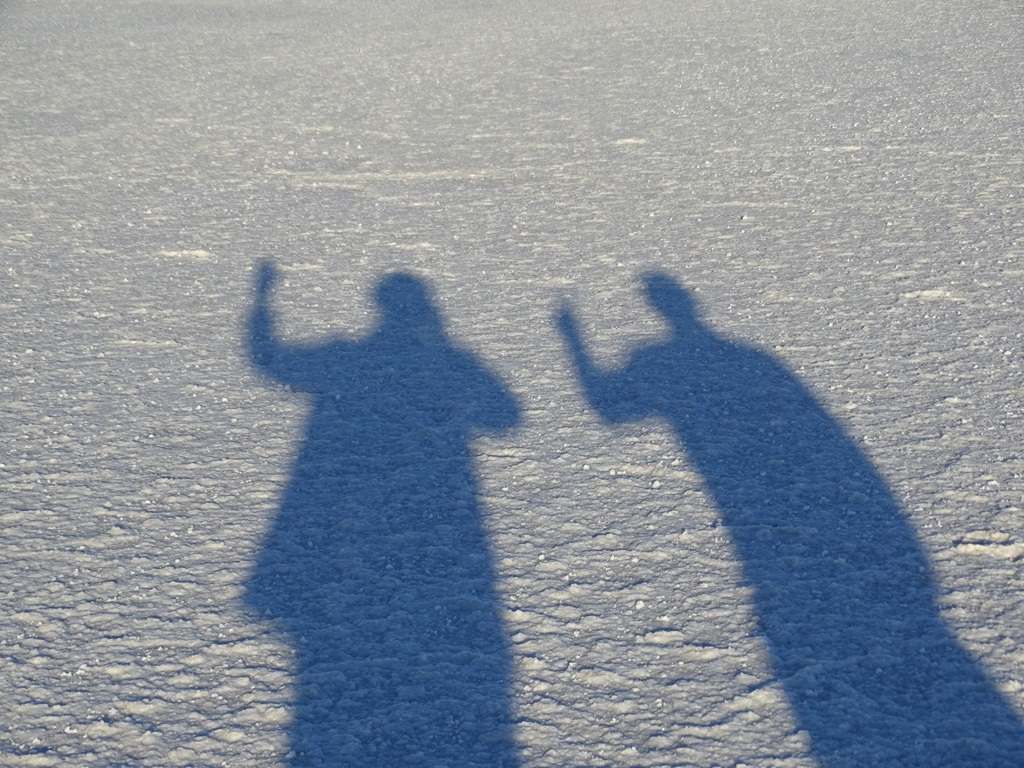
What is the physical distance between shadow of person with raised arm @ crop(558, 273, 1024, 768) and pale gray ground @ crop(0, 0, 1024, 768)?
0.08m

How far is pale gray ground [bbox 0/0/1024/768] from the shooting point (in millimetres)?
3393

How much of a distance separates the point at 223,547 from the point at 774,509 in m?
1.78

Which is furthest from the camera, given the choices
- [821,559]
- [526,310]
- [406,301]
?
[406,301]

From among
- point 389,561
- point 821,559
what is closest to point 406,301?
point 389,561

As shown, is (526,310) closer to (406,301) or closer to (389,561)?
(406,301)

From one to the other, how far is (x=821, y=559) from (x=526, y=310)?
2303mm

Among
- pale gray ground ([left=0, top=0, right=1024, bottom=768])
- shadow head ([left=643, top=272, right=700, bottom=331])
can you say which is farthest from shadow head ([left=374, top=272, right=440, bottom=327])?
shadow head ([left=643, top=272, right=700, bottom=331])

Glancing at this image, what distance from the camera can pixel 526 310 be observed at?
5777 millimetres

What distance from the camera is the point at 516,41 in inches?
460

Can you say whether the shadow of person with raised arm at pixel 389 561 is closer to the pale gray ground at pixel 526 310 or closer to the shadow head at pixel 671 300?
the pale gray ground at pixel 526 310

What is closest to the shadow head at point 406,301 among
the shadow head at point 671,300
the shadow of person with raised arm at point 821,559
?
the shadow of person with raised arm at point 821,559

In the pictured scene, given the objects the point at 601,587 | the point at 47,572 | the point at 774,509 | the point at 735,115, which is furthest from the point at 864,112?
the point at 47,572

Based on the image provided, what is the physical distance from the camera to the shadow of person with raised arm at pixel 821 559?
3.11 metres

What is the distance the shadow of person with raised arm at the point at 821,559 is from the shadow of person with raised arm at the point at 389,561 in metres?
0.68
